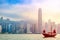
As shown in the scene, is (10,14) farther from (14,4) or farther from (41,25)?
(41,25)

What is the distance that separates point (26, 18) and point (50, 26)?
19.9 inches

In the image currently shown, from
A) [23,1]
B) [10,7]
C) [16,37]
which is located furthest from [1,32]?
[23,1]

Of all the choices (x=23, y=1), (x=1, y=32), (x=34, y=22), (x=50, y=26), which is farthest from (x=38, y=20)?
(x=1, y=32)

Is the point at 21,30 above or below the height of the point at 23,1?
below

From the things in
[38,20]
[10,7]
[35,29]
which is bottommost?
[35,29]

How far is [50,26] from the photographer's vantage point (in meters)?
2.75

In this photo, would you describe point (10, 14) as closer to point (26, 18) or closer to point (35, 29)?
point (26, 18)

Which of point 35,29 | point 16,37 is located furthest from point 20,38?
point 35,29

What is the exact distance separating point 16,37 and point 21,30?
0.55ft

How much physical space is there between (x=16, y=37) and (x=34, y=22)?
460 mm

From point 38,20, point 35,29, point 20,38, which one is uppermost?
point 38,20

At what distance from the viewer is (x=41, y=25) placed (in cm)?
272

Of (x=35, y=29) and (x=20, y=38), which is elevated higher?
(x=35, y=29)

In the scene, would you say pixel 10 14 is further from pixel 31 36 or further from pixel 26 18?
pixel 31 36
